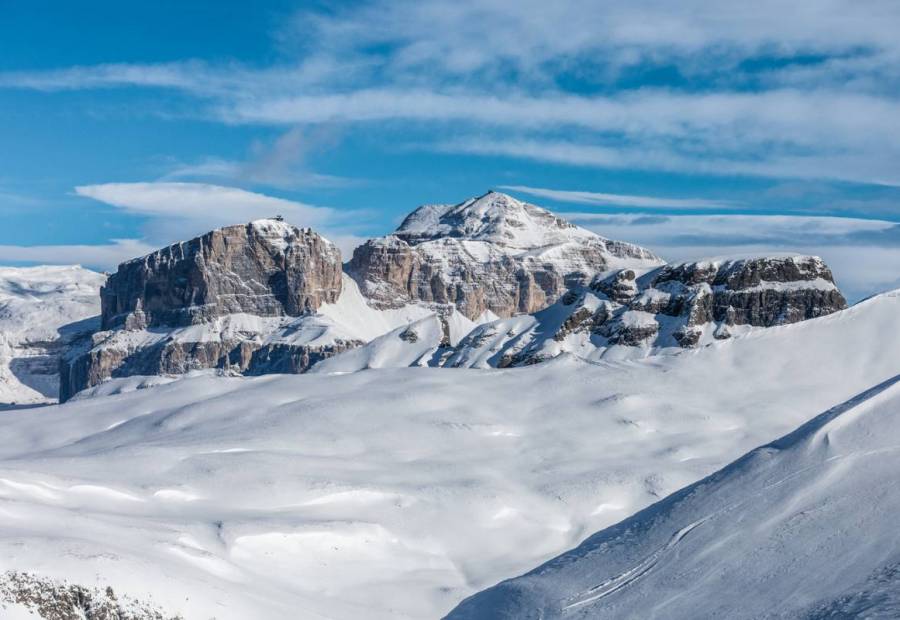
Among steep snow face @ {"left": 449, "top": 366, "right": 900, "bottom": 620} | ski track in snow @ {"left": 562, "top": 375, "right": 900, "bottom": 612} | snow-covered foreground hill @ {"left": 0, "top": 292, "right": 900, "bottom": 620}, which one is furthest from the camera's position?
snow-covered foreground hill @ {"left": 0, "top": 292, "right": 900, "bottom": 620}

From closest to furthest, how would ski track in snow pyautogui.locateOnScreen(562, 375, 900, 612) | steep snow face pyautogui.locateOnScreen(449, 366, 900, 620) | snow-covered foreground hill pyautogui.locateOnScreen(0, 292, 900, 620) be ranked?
steep snow face pyautogui.locateOnScreen(449, 366, 900, 620) < ski track in snow pyautogui.locateOnScreen(562, 375, 900, 612) < snow-covered foreground hill pyautogui.locateOnScreen(0, 292, 900, 620)

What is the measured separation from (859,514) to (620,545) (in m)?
10.1

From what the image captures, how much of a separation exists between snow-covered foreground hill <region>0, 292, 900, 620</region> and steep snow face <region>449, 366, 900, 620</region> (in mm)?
10424

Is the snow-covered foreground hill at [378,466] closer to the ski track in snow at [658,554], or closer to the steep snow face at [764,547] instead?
the steep snow face at [764,547]

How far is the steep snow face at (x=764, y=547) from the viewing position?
4131 cm

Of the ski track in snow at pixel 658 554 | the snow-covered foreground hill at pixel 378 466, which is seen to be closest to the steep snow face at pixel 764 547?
the ski track in snow at pixel 658 554

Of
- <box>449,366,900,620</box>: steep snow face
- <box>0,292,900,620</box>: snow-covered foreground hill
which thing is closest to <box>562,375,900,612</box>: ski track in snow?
<box>449,366,900,620</box>: steep snow face

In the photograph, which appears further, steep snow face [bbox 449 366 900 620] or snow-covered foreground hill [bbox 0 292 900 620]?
snow-covered foreground hill [bbox 0 292 900 620]

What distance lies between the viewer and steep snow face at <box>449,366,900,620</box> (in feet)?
136

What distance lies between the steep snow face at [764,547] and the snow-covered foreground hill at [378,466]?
10.4 m

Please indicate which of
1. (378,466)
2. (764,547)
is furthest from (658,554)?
(378,466)

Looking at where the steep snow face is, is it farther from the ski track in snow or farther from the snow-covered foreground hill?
the snow-covered foreground hill

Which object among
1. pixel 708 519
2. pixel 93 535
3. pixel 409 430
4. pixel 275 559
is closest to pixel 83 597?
pixel 93 535

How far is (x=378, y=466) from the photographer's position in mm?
90938
